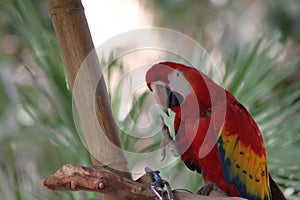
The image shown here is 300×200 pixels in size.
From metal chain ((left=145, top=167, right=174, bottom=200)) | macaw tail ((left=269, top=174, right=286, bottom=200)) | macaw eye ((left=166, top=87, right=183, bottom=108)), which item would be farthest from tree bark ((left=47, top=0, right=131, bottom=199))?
macaw tail ((left=269, top=174, right=286, bottom=200))

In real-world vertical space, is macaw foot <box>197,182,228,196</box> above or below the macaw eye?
below

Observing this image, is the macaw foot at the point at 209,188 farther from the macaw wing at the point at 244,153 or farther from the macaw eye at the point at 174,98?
the macaw eye at the point at 174,98

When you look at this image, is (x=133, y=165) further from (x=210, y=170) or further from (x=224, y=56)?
(x=224, y=56)

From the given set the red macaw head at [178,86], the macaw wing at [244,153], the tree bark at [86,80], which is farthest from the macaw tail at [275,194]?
the tree bark at [86,80]

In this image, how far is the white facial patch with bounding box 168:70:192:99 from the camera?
2.24ft

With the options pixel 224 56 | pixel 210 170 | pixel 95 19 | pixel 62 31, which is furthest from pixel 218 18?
pixel 62 31

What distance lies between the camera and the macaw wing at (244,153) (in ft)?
2.41

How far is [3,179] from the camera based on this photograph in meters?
0.81

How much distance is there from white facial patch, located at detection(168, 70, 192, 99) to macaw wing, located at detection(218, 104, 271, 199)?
0.22ft

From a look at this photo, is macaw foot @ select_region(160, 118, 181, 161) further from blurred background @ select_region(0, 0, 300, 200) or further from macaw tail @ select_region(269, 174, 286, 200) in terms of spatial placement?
macaw tail @ select_region(269, 174, 286, 200)

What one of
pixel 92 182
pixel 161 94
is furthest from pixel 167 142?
pixel 92 182

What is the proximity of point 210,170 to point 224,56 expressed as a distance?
0.89 ft

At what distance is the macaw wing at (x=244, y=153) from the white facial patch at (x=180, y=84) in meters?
0.07

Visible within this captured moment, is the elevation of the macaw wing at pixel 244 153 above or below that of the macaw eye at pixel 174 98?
below
